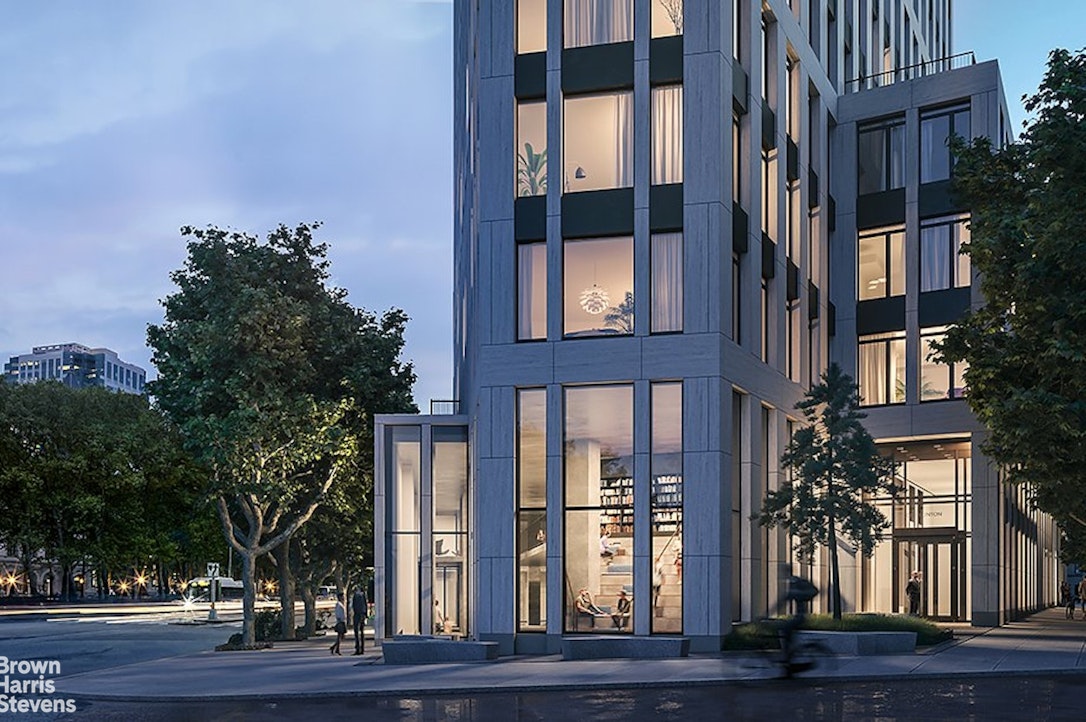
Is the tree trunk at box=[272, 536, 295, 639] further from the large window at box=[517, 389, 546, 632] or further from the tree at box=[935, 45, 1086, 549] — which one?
the tree at box=[935, 45, 1086, 549]

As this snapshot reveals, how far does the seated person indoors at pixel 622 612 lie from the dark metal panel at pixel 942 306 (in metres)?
21.5

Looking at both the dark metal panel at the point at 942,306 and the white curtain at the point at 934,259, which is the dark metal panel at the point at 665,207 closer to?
the dark metal panel at the point at 942,306

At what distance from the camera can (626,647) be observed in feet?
101

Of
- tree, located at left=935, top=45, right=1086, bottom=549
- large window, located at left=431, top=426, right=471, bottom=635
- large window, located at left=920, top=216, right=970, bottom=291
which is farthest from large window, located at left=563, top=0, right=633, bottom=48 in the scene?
large window, located at left=920, top=216, right=970, bottom=291

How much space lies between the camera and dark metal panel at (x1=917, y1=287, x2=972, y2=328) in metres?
48.0

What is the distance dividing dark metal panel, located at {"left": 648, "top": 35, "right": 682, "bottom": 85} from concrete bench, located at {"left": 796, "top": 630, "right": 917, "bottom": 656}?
15.2 meters

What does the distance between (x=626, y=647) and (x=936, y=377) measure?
22.9 m

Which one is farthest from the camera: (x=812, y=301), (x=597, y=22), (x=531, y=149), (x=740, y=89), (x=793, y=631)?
(x=812, y=301)

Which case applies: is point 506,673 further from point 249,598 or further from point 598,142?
point 249,598

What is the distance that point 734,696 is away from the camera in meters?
22.3

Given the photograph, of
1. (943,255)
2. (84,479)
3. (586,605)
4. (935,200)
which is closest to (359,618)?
(586,605)

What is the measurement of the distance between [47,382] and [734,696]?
8175 centimetres

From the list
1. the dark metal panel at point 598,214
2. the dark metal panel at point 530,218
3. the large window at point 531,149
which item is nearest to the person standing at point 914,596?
the dark metal panel at point 598,214

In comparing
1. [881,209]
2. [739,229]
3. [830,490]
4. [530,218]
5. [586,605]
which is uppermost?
[881,209]
